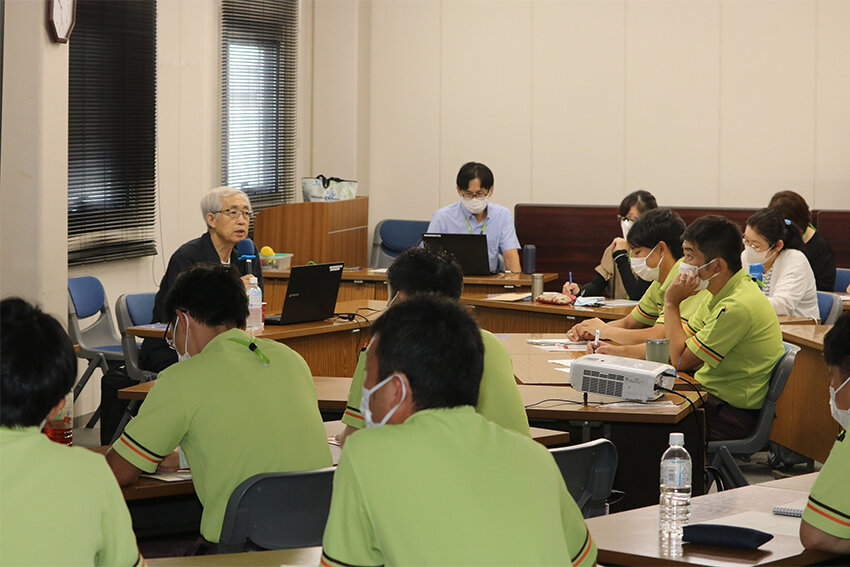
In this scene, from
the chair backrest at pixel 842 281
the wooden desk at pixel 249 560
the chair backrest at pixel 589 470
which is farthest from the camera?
the chair backrest at pixel 842 281

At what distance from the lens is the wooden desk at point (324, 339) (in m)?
5.21

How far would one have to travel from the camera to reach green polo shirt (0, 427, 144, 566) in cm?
168

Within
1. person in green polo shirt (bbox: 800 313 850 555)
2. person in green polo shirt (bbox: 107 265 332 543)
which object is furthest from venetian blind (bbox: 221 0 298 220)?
person in green polo shirt (bbox: 800 313 850 555)

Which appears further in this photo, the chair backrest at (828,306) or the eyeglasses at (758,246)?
the eyeglasses at (758,246)

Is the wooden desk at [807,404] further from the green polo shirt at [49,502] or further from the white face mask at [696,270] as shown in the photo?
the green polo shirt at [49,502]

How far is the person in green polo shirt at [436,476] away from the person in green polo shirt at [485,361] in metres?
0.95

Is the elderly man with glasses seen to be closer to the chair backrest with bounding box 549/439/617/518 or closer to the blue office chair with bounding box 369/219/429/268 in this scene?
the chair backrest with bounding box 549/439/617/518

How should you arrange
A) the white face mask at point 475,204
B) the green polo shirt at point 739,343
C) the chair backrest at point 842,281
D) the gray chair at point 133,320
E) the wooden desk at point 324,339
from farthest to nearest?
the white face mask at point 475,204
the chair backrest at point 842,281
the gray chair at point 133,320
the wooden desk at point 324,339
the green polo shirt at point 739,343

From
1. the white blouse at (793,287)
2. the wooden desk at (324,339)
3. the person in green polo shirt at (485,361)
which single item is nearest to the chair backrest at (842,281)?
the white blouse at (793,287)

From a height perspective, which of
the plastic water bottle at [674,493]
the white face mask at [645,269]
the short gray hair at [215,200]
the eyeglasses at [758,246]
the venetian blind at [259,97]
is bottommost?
the plastic water bottle at [674,493]

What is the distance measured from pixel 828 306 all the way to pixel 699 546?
4.02 m

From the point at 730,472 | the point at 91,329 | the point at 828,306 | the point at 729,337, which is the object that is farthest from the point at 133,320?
the point at 828,306

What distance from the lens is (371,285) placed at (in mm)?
7367

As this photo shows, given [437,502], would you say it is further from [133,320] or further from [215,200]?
[133,320]
